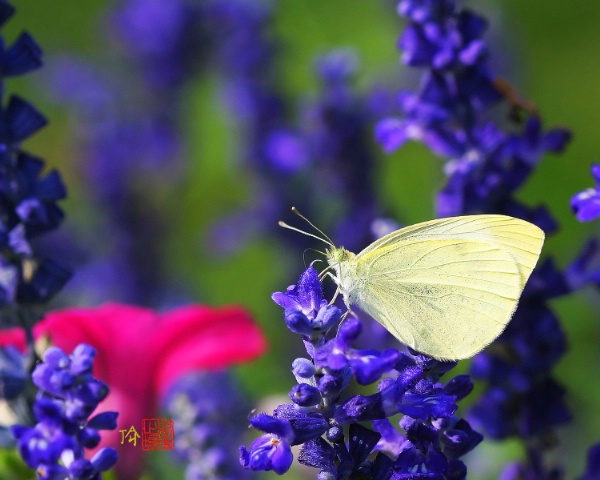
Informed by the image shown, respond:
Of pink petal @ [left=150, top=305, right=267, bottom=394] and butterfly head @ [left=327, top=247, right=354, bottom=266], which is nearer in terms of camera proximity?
pink petal @ [left=150, top=305, right=267, bottom=394]

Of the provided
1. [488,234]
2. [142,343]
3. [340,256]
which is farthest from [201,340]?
[488,234]

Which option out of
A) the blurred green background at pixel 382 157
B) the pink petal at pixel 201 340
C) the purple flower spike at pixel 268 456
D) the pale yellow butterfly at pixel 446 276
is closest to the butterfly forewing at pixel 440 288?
the pale yellow butterfly at pixel 446 276

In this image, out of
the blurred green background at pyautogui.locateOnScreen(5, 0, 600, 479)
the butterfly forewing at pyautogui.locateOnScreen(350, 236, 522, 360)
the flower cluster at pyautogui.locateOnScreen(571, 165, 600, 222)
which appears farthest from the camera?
the blurred green background at pyautogui.locateOnScreen(5, 0, 600, 479)

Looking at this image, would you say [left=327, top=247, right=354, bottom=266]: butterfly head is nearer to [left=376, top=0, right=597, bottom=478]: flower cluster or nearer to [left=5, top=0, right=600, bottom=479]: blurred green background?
[left=376, top=0, right=597, bottom=478]: flower cluster

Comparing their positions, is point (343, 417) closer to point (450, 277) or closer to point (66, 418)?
point (66, 418)

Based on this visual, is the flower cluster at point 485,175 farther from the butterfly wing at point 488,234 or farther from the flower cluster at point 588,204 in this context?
the flower cluster at point 588,204

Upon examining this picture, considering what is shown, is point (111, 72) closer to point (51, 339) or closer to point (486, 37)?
point (486, 37)

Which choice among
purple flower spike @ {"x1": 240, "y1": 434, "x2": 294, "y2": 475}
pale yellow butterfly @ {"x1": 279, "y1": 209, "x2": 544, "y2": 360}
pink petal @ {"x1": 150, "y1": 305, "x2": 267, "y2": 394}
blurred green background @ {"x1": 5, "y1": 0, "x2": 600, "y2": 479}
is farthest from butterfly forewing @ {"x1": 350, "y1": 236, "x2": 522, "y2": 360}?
blurred green background @ {"x1": 5, "y1": 0, "x2": 600, "y2": 479}

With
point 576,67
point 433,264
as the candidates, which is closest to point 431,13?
point 433,264
